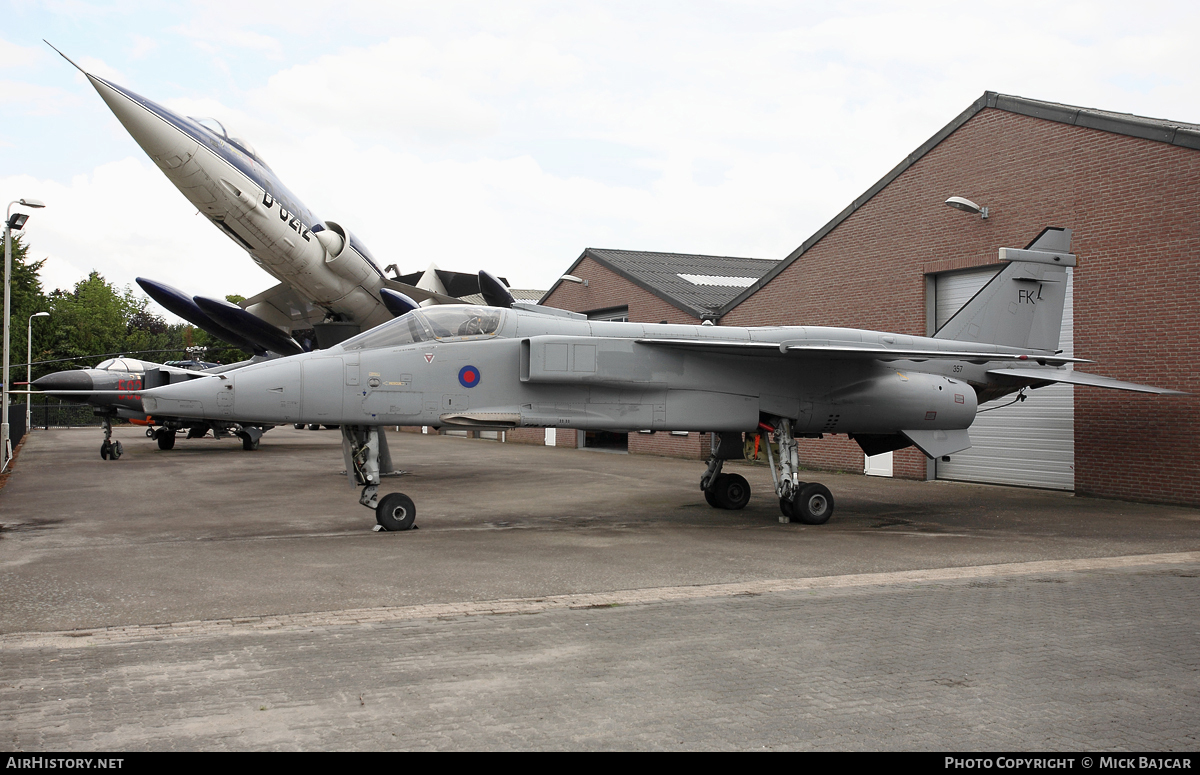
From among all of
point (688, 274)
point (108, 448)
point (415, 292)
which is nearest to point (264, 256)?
point (415, 292)

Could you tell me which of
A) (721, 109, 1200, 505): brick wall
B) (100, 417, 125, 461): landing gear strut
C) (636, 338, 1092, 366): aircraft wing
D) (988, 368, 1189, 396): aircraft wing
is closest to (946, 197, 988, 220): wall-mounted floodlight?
(721, 109, 1200, 505): brick wall

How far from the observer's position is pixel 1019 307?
13.6m

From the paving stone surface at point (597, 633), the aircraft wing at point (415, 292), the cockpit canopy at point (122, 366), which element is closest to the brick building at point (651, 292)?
the aircraft wing at point (415, 292)

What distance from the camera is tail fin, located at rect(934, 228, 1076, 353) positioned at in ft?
44.4

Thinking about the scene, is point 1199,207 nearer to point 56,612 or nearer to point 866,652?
point 866,652

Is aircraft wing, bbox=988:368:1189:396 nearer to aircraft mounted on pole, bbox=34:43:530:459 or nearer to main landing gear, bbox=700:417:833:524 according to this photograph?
main landing gear, bbox=700:417:833:524

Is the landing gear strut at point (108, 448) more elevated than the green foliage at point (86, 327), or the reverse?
the green foliage at point (86, 327)

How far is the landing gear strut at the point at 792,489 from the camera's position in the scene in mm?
11531

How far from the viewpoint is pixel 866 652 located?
16.9 ft

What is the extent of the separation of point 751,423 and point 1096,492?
7795 mm

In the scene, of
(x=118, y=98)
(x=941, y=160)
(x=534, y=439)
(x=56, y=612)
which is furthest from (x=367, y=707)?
(x=534, y=439)

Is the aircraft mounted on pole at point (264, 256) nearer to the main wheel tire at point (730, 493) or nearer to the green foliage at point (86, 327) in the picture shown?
the main wheel tire at point (730, 493)

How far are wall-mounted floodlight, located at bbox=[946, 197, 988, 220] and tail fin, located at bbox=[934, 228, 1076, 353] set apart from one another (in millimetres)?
2757

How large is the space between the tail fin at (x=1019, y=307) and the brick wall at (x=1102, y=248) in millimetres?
1748
